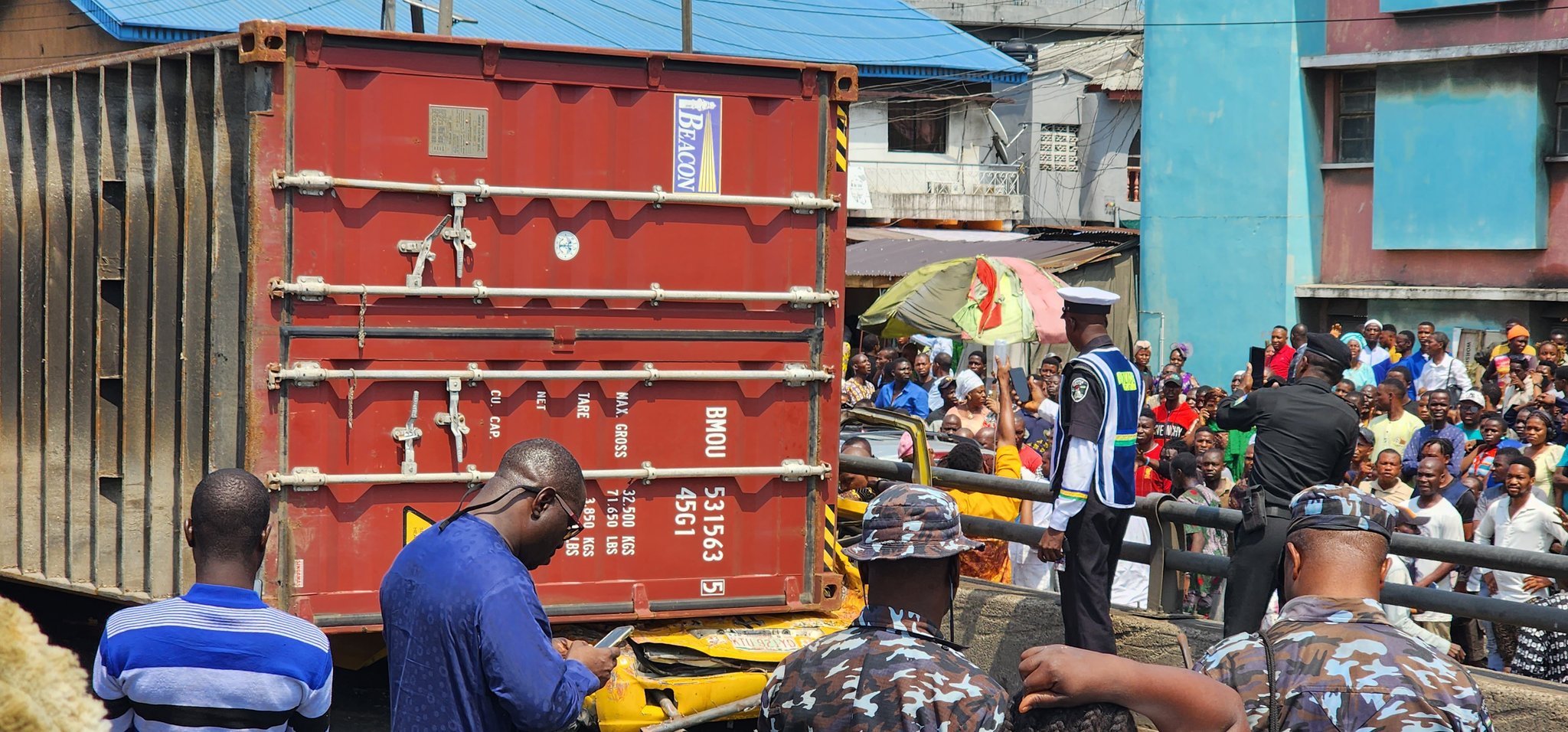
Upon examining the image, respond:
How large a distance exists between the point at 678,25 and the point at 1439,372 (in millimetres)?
13720

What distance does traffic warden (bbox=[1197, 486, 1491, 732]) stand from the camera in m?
3.06

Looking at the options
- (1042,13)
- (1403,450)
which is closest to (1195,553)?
(1403,450)

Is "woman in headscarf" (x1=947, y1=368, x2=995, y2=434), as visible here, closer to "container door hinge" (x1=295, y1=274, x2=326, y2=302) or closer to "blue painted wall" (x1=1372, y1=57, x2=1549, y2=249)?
"container door hinge" (x1=295, y1=274, x2=326, y2=302)

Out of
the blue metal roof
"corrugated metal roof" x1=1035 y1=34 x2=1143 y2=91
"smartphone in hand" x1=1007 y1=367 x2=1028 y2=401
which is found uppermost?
"corrugated metal roof" x1=1035 y1=34 x2=1143 y2=91

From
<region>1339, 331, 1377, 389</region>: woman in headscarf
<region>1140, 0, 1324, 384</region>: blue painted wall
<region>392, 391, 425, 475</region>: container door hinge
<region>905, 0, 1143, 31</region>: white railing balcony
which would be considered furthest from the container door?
<region>905, 0, 1143, 31</region>: white railing balcony

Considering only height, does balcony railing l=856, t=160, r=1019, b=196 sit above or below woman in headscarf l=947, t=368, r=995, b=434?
above

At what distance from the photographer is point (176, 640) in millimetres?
3490

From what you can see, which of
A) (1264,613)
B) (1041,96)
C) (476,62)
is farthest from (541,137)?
(1041,96)

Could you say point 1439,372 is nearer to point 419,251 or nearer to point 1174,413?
point 1174,413

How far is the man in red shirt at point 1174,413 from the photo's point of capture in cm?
1393

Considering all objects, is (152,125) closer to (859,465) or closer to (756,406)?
(756,406)

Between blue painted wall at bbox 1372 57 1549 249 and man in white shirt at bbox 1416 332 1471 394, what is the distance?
5737 millimetres

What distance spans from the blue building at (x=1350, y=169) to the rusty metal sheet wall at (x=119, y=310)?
719 inches

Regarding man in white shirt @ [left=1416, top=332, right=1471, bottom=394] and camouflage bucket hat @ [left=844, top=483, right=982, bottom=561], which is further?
man in white shirt @ [left=1416, top=332, right=1471, bottom=394]
